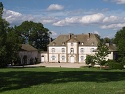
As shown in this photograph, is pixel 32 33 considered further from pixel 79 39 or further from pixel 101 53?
pixel 101 53

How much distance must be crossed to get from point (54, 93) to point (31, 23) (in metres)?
102

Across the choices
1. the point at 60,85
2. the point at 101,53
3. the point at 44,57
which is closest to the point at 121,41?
the point at 101,53

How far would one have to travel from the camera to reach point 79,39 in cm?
9394

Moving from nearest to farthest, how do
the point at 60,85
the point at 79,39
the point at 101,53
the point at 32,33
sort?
the point at 60,85, the point at 101,53, the point at 79,39, the point at 32,33

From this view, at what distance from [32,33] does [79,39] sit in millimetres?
26209

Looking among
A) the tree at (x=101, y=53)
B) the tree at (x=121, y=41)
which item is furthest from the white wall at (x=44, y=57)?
the tree at (x=101, y=53)

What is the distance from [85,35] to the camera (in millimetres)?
93875

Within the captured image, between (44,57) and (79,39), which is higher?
(79,39)

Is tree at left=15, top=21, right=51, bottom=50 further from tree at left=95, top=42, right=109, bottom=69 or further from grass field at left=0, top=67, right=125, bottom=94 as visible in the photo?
grass field at left=0, top=67, right=125, bottom=94

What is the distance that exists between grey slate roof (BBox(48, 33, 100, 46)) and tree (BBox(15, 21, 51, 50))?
62.5 ft

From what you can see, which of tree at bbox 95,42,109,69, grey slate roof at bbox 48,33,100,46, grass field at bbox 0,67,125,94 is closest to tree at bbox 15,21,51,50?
grey slate roof at bbox 48,33,100,46

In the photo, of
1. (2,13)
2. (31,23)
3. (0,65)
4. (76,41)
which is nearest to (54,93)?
(2,13)

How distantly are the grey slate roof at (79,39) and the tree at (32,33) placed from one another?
19050mm

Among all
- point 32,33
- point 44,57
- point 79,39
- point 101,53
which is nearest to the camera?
point 101,53
